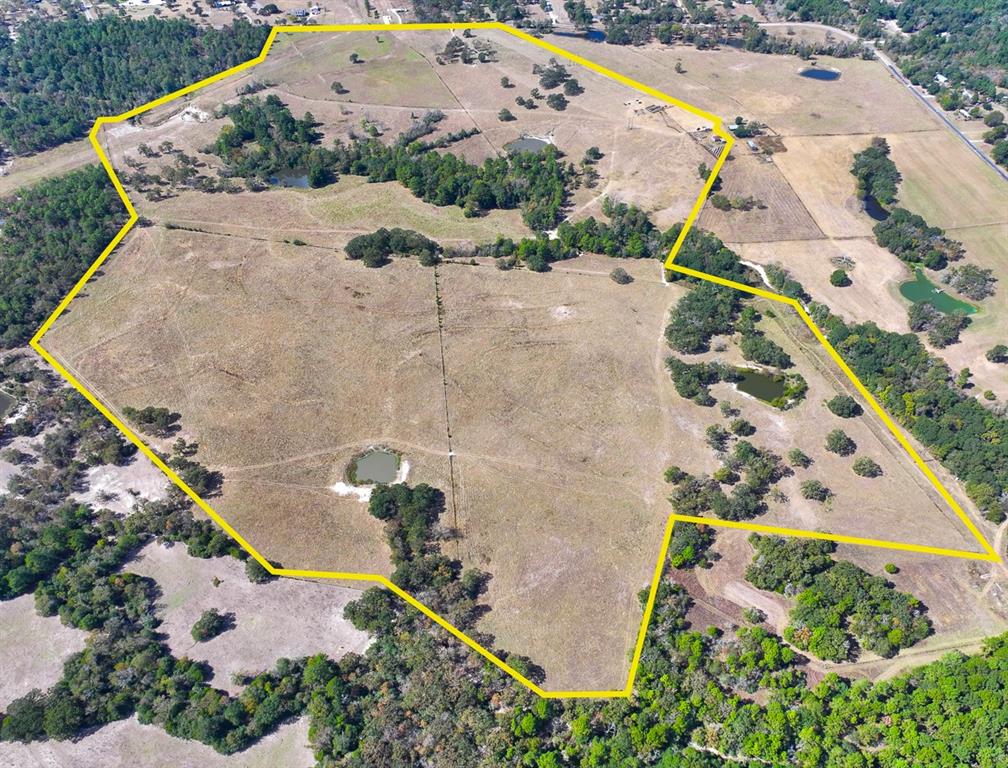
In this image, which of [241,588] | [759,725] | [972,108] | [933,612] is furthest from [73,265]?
[972,108]

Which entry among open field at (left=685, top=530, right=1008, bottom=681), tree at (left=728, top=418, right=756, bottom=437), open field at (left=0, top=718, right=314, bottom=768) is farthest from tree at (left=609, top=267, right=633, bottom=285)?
open field at (left=0, top=718, right=314, bottom=768)

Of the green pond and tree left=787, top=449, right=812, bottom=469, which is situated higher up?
the green pond

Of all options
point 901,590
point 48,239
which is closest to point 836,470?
point 901,590

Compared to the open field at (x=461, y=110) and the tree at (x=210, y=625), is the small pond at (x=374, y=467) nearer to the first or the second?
the tree at (x=210, y=625)

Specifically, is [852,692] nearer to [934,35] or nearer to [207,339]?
[207,339]

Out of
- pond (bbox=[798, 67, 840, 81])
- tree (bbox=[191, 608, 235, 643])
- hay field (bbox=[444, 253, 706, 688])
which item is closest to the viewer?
tree (bbox=[191, 608, 235, 643])

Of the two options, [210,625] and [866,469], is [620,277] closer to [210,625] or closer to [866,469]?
[866,469]

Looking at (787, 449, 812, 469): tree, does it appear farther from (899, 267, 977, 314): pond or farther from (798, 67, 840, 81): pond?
(798, 67, 840, 81): pond
